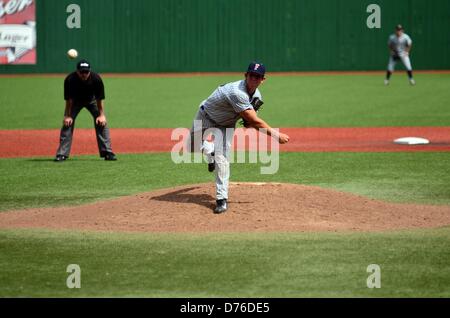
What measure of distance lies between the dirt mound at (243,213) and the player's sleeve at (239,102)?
108 centimetres

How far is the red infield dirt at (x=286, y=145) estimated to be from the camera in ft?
60.4

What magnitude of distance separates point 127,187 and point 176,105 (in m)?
14.9

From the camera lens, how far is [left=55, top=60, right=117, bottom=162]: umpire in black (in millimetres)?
15938

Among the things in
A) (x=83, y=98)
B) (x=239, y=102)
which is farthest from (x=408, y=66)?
(x=239, y=102)

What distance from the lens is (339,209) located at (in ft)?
35.7

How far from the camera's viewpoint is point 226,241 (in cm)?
961

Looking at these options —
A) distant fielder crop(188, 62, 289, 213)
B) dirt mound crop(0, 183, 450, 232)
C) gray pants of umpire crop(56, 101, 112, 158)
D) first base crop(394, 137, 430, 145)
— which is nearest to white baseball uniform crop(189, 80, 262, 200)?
distant fielder crop(188, 62, 289, 213)

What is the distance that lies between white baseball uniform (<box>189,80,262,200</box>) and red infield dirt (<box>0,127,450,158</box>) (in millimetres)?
7263

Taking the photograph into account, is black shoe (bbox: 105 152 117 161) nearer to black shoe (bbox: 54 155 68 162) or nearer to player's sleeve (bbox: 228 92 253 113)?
black shoe (bbox: 54 155 68 162)

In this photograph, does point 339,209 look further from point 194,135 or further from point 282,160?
point 282,160

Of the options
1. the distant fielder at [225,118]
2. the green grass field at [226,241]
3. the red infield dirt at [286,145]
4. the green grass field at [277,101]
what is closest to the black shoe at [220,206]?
the distant fielder at [225,118]

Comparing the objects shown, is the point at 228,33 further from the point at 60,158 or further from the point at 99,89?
the point at 99,89
